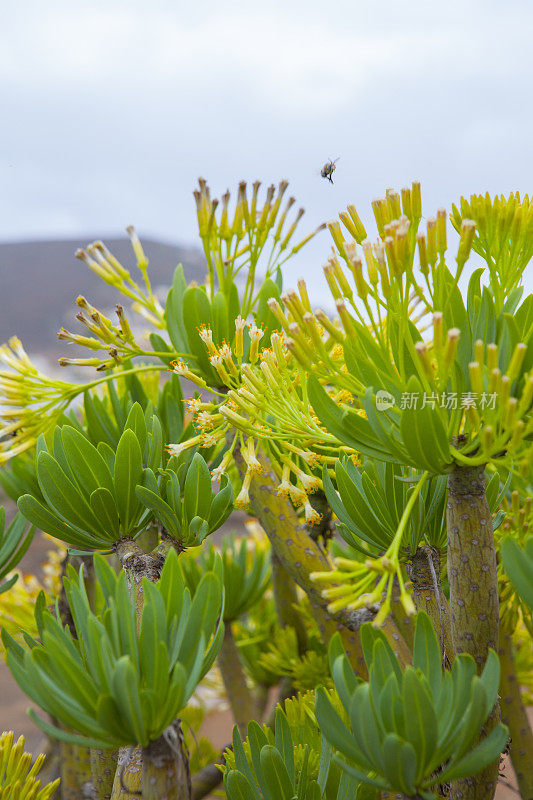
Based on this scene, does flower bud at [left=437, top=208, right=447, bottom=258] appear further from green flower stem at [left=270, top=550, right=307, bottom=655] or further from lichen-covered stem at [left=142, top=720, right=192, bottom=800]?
green flower stem at [left=270, top=550, right=307, bottom=655]

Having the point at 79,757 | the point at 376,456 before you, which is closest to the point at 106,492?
the point at 376,456

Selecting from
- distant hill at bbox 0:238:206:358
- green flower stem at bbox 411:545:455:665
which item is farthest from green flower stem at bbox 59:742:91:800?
distant hill at bbox 0:238:206:358

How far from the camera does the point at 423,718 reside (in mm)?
257

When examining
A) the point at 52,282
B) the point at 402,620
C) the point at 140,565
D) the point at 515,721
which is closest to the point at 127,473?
the point at 140,565

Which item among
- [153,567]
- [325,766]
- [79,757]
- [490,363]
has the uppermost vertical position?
[490,363]

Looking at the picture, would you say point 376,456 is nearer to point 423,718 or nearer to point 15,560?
point 423,718

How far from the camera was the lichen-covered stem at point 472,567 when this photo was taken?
32 centimetres

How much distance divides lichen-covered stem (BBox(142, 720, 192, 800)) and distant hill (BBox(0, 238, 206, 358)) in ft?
7.63

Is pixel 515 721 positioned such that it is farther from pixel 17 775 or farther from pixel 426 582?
pixel 17 775

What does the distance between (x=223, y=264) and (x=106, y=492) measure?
0.77 ft

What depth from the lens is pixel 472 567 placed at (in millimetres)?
321

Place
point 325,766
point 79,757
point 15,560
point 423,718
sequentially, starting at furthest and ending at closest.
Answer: point 79,757 < point 15,560 < point 325,766 < point 423,718

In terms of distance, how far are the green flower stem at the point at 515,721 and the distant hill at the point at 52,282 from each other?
2.19 m

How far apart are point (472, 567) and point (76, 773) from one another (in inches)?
18.5
